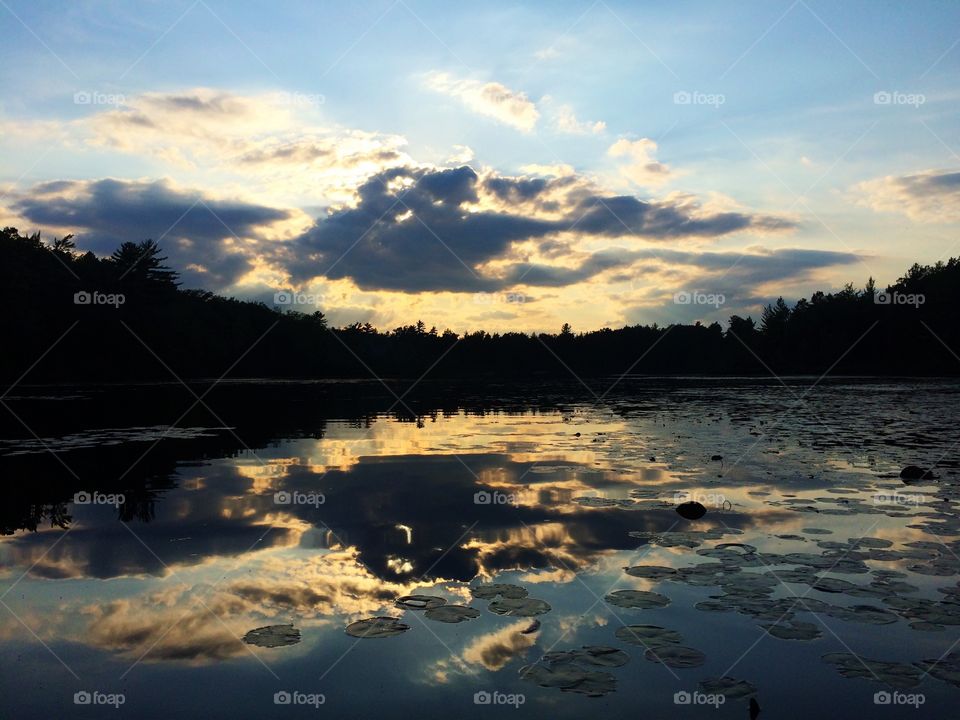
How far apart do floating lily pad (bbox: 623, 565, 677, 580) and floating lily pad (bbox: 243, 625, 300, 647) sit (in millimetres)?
4485

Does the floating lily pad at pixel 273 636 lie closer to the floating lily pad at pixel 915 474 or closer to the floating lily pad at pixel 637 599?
the floating lily pad at pixel 637 599

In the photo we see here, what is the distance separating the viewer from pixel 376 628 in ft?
25.2

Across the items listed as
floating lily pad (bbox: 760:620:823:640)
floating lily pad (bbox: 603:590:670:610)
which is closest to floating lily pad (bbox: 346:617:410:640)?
floating lily pad (bbox: 603:590:670:610)

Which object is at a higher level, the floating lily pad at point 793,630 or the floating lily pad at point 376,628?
the floating lily pad at point 376,628

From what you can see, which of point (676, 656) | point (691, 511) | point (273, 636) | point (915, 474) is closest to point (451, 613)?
point (273, 636)

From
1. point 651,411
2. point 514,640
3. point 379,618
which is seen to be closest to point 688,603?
point 514,640

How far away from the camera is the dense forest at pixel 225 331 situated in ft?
261

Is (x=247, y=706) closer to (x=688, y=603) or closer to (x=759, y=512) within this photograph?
(x=688, y=603)

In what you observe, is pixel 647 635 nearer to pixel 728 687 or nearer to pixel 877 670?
pixel 728 687

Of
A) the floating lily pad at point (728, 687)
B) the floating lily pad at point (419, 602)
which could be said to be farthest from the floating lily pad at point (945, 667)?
the floating lily pad at point (419, 602)

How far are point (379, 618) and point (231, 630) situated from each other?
5.33 ft

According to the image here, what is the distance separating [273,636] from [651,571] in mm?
5002

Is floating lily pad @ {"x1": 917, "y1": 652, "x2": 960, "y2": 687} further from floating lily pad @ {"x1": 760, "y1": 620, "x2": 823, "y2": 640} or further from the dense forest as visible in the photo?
the dense forest

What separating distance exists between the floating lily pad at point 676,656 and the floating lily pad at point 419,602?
263 cm
